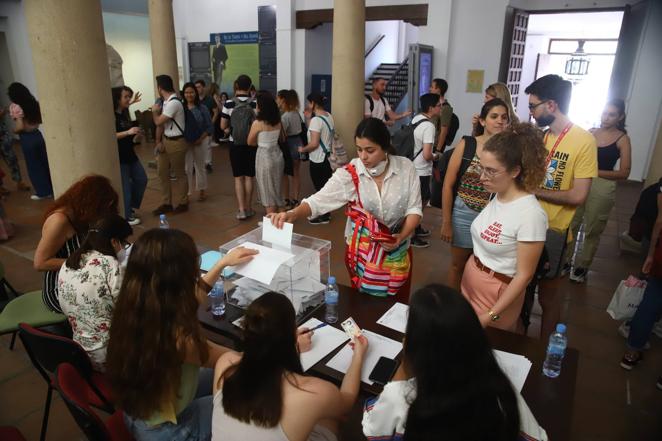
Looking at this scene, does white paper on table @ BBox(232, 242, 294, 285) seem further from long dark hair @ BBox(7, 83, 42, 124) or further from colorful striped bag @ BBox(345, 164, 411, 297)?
long dark hair @ BBox(7, 83, 42, 124)

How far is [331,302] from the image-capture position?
2285 mm

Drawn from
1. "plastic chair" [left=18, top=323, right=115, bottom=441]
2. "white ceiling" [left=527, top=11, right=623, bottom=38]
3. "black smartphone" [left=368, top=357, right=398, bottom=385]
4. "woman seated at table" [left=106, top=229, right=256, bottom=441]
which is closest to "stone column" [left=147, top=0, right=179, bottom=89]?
"plastic chair" [left=18, top=323, right=115, bottom=441]

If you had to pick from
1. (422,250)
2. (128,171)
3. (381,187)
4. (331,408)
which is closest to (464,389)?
(331,408)

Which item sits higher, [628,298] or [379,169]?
[379,169]

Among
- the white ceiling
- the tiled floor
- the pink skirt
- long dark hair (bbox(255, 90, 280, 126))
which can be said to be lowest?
the tiled floor

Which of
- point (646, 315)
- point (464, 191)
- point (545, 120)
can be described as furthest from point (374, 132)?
point (646, 315)

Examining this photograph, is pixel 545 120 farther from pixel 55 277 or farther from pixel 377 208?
pixel 55 277

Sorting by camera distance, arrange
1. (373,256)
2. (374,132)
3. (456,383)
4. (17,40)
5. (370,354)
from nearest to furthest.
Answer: (456,383)
(370,354)
(374,132)
(373,256)
(17,40)

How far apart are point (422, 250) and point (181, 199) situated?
3410 millimetres

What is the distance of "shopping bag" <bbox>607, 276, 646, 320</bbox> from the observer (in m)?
3.25

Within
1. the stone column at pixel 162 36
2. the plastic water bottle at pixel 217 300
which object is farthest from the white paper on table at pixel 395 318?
the stone column at pixel 162 36

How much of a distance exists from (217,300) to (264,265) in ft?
1.44

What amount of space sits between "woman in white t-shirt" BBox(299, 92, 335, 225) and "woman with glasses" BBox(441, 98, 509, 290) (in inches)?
108

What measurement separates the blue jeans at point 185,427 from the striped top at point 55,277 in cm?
132
